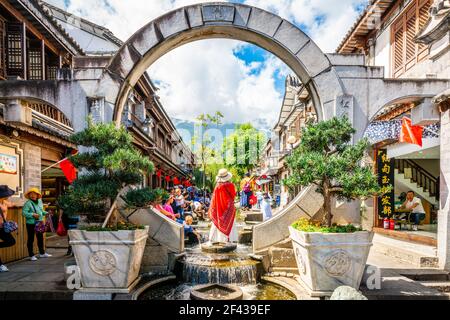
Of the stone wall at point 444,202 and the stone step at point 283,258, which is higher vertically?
the stone wall at point 444,202

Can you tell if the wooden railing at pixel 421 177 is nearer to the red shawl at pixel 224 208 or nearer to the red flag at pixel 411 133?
the red flag at pixel 411 133

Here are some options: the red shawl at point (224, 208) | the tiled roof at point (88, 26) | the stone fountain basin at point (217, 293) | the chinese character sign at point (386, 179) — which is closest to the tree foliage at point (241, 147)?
the tiled roof at point (88, 26)

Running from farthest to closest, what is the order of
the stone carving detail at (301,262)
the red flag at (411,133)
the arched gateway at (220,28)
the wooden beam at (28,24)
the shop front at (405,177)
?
1. the wooden beam at (28,24)
2. the shop front at (405,177)
3. the red flag at (411,133)
4. the arched gateway at (220,28)
5. the stone carving detail at (301,262)

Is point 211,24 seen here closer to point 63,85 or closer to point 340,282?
point 63,85

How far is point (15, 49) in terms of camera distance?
11094 millimetres

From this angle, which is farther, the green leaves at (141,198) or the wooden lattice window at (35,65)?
the wooden lattice window at (35,65)

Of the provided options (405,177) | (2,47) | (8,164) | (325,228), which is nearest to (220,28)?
(325,228)

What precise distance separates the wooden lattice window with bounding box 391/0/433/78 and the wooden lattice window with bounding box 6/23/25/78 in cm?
1410

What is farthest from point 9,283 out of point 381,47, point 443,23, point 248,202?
point 248,202

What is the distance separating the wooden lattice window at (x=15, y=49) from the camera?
36.4ft

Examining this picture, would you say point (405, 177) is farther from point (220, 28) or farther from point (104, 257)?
point (104, 257)

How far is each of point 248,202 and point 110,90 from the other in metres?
18.5

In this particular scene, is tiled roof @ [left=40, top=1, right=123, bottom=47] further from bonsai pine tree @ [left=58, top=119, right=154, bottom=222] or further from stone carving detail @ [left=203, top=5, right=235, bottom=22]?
bonsai pine tree @ [left=58, top=119, right=154, bottom=222]

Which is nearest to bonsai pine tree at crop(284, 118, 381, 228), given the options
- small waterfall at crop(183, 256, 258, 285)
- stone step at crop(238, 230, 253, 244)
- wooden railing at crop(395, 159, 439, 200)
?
small waterfall at crop(183, 256, 258, 285)
